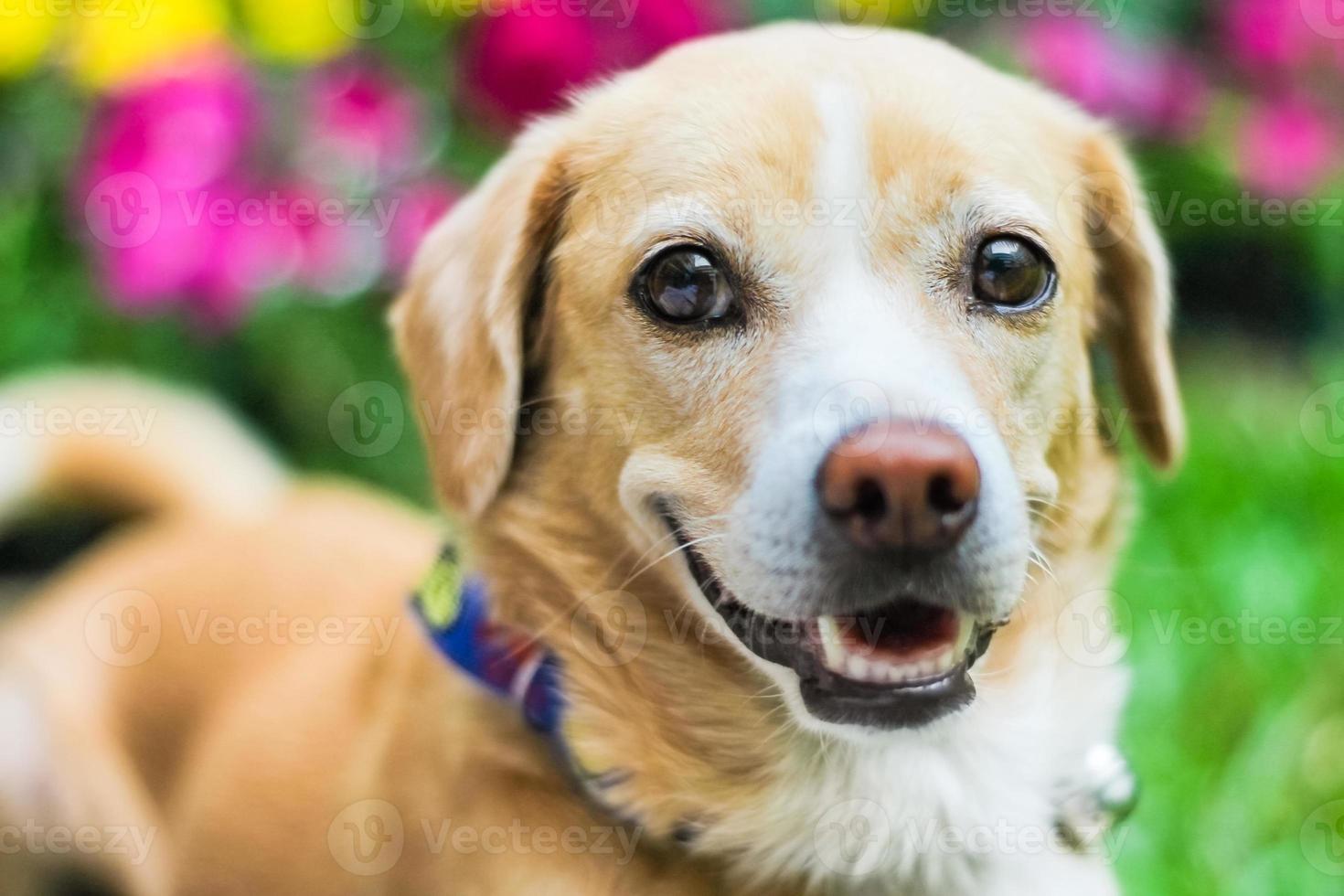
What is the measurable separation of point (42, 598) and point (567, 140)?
8.38 feet

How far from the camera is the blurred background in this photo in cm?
410

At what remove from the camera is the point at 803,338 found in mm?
2088

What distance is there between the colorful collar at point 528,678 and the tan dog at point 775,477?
0.12ft

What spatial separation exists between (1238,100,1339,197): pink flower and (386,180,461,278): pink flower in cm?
314
